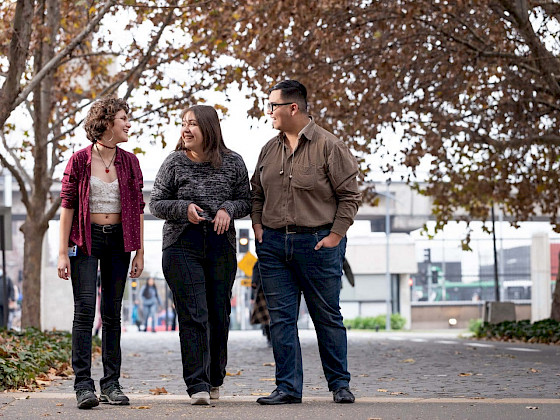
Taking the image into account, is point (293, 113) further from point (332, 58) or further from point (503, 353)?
point (332, 58)

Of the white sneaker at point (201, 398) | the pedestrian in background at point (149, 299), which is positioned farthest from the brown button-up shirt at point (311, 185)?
the pedestrian in background at point (149, 299)

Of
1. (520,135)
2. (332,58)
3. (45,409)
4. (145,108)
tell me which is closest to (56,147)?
(145,108)

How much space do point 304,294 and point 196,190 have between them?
0.97 meters

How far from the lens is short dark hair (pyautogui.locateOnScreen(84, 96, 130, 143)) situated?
7055 millimetres

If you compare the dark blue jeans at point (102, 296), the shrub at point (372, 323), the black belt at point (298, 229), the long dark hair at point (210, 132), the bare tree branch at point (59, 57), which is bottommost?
the shrub at point (372, 323)

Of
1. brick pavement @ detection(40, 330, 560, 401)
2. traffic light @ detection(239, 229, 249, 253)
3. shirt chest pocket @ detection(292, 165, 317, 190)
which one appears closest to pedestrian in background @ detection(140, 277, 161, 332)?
traffic light @ detection(239, 229, 249, 253)

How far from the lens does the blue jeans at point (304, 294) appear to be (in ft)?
22.9

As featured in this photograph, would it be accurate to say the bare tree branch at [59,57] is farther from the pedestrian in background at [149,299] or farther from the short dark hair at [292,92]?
the pedestrian in background at [149,299]

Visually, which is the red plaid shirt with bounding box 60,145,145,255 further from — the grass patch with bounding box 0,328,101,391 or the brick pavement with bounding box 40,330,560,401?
the grass patch with bounding box 0,328,101,391

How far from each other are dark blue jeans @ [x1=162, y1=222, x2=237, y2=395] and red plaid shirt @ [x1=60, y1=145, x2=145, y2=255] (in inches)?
11.1

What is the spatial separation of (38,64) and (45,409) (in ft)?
37.8

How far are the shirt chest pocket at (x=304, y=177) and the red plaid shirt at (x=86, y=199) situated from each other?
3.35 ft

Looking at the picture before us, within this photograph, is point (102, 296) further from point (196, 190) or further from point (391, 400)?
point (391, 400)

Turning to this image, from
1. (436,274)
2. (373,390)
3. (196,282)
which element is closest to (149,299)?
(373,390)
